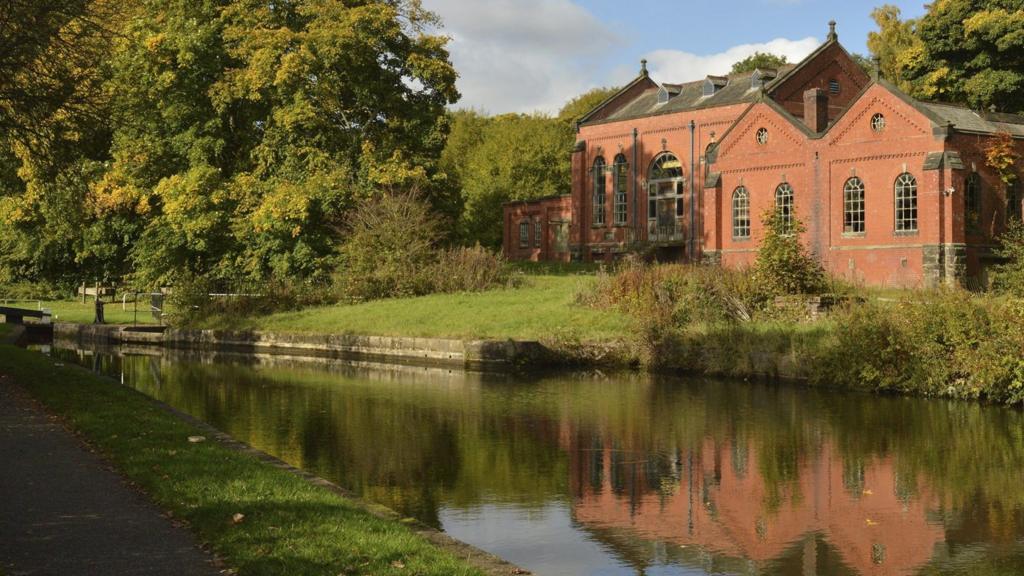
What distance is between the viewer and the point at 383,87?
37.9 metres

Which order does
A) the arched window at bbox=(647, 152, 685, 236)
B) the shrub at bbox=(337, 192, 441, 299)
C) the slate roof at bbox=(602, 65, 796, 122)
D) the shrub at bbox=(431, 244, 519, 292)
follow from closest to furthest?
1. the shrub at bbox=(431, 244, 519, 292)
2. the shrub at bbox=(337, 192, 441, 299)
3. the slate roof at bbox=(602, 65, 796, 122)
4. the arched window at bbox=(647, 152, 685, 236)

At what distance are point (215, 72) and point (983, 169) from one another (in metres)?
27.9

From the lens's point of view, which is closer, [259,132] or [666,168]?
[259,132]

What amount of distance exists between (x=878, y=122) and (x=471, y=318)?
1730cm

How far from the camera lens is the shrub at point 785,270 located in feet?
85.0

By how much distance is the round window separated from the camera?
36.5 meters

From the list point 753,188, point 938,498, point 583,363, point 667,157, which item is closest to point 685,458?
point 938,498

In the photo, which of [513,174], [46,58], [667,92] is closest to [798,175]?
[667,92]

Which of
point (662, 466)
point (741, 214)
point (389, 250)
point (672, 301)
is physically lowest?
point (662, 466)

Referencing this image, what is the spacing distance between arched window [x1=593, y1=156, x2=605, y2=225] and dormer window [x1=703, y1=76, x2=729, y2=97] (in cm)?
678

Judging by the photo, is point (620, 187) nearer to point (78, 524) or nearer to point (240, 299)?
point (240, 299)

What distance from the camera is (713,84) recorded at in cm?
4872

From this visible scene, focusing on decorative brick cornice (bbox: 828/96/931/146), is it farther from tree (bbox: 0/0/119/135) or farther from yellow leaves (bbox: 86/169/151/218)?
tree (bbox: 0/0/119/135)

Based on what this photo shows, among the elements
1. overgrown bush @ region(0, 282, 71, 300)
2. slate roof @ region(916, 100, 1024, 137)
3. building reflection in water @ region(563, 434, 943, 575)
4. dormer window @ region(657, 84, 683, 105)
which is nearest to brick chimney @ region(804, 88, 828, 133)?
slate roof @ region(916, 100, 1024, 137)
